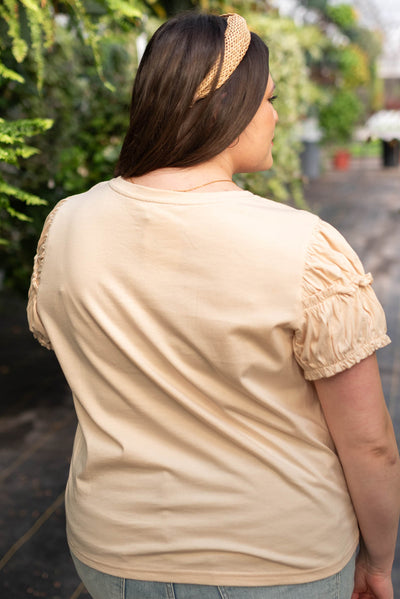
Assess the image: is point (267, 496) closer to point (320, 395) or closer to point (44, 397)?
point (320, 395)

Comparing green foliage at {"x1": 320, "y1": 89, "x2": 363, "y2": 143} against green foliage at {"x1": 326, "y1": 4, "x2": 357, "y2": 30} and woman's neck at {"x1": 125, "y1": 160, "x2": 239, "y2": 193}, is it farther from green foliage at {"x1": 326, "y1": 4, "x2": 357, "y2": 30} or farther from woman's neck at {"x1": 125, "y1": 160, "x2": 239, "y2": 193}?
woman's neck at {"x1": 125, "y1": 160, "x2": 239, "y2": 193}

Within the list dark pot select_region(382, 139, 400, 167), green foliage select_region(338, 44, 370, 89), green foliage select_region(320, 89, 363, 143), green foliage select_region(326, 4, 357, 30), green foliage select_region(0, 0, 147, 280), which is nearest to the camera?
green foliage select_region(0, 0, 147, 280)

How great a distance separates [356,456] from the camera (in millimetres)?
990

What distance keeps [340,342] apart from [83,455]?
0.45m

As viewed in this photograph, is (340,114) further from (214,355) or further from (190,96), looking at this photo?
(214,355)

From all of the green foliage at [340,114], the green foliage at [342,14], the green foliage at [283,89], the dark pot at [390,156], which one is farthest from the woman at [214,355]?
the dark pot at [390,156]

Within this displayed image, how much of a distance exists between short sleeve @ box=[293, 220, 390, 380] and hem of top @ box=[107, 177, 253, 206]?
0.44 feet

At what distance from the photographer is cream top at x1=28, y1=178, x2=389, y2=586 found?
89 centimetres

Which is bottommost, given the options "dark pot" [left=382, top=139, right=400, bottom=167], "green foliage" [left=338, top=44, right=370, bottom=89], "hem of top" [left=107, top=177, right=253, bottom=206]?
"dark pot" [left=382, top=139, right=400, bottom=167]

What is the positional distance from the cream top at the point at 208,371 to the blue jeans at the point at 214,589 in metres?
0.02

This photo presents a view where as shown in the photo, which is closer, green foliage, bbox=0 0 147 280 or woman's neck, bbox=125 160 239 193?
woman's neck, bbox=125 160 239 193

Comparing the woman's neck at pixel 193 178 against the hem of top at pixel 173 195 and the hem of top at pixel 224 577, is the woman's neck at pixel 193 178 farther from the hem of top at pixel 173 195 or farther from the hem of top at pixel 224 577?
the hem of top at pixel 224 577

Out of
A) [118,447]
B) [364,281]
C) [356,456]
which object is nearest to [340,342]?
[364,281]

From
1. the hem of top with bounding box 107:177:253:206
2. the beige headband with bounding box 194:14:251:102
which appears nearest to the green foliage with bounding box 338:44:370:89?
the beige headband with bounding box 194:14:251:102
